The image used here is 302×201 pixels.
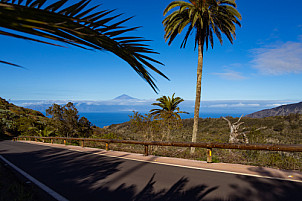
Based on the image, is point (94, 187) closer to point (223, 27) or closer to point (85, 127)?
point (223, 27)

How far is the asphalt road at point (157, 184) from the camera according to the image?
4.98 m

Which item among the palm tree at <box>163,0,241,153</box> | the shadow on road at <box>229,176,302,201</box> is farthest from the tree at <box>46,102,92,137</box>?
the shadow on road at <box>229,176,302,201</box>

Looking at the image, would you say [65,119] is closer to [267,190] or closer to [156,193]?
[156,193]

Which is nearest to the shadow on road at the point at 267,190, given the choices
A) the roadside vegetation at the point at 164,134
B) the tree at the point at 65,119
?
the roadside vegetation at the point at 164,134

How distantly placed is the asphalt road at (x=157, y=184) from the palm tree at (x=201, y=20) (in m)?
8.10

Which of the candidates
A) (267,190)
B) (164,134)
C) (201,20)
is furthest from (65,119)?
(267,190)

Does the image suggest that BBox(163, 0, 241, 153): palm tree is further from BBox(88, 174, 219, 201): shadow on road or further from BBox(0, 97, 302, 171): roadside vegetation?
BBox(88, 174, 219, 201): shadow on road

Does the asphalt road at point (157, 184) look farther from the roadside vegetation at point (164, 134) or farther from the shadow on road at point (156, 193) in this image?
the roadside vegetation at point (164, 134)

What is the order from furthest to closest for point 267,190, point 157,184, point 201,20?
point 201,20 → point 157,184 → point 267,190

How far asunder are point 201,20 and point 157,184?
12.1 meters

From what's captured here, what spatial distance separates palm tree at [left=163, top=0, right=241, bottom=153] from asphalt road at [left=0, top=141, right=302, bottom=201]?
8095 millimetres

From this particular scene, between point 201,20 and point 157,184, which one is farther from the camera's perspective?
point 201,20

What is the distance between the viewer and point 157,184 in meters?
5.90

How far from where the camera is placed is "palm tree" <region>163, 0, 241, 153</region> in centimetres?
1474
